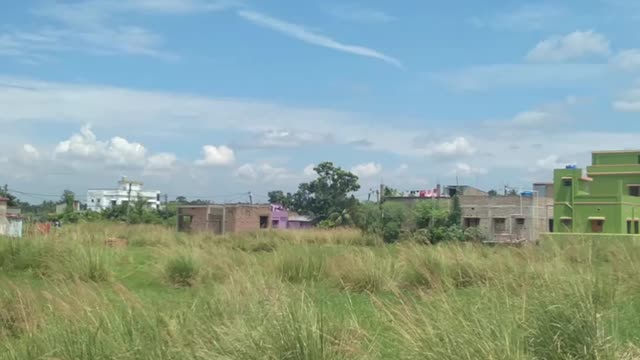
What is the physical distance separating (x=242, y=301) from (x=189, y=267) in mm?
9196

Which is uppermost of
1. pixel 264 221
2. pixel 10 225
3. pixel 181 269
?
pixel 264 221

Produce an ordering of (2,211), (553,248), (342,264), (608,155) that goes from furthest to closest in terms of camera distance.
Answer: (608,155) → (2,211) → (342,264) → (553,248)

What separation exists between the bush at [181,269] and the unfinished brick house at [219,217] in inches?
2325

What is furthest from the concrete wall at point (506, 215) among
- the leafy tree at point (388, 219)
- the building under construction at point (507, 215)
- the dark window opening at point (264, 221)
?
the dark window opening at point (264, 221)

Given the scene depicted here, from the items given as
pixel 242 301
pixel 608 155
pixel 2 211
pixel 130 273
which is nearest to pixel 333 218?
pixel 608 155

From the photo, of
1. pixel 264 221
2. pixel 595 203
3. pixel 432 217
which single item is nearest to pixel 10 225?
pixel 432 217

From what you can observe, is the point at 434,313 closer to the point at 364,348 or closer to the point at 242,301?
the point at 364,348

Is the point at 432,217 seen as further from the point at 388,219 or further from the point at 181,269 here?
the point at 181,269

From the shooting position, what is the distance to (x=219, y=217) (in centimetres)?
7656

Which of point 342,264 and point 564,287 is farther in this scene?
point 342,264

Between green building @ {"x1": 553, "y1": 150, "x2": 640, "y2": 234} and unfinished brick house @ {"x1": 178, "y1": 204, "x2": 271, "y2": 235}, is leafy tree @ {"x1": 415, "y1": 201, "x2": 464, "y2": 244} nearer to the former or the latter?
green building @ {"x1": 553, "y1": 150, "x2": 640, "y2": 234}

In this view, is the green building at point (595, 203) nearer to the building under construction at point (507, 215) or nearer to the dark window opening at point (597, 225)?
the dark window opening at point (597, 225)

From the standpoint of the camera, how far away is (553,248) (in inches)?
547

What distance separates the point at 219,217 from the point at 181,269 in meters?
61.1
